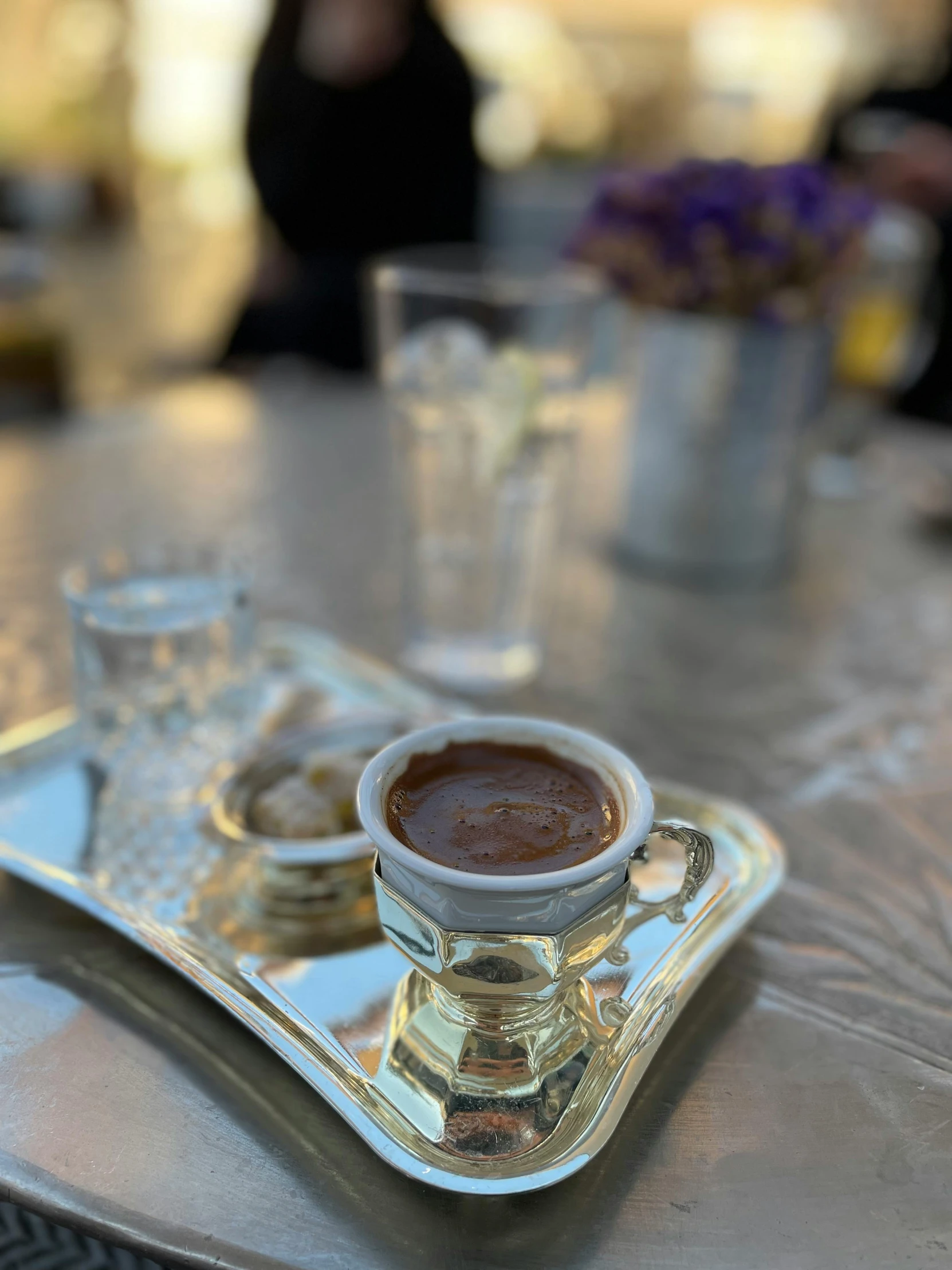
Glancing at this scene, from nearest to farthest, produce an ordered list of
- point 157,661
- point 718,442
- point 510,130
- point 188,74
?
point 157,661 → point 718,442 → point 510,130 → point 188,74

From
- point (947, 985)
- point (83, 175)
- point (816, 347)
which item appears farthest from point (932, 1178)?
point (83, 175)

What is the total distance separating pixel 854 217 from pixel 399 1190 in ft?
2.06

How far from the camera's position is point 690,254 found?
2.21 ft

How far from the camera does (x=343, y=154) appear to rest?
1.96 m

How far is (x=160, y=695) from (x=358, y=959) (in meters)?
0.19

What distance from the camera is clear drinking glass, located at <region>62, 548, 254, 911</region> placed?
1.52 ft

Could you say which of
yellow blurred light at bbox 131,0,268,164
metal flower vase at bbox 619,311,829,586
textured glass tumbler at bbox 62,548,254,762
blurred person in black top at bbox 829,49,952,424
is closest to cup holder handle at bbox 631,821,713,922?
textured glass tumbler at bbox 62,548,254,762

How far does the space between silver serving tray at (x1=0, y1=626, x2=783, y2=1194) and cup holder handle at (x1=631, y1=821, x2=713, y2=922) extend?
0.01 metres

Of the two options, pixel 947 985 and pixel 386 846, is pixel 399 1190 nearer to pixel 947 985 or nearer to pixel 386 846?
pixel 386 846

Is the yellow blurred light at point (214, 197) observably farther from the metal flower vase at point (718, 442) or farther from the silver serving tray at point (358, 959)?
the silver serving tray at point (358, 959)

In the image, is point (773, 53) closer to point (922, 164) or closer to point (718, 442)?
point (922, 164)

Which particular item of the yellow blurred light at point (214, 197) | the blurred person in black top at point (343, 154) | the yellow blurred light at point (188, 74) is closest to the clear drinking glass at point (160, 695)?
the blurred person in black top at point (343, 154)

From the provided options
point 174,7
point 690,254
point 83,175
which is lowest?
point 83,175

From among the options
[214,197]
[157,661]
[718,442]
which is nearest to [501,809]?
[157,661]
